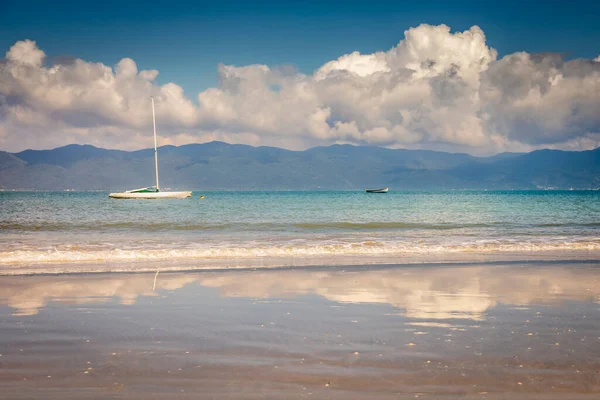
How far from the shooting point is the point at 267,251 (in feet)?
73.9

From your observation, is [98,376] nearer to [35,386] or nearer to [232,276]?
[35,386]

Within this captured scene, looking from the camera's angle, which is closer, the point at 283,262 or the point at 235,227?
the point at 283,262

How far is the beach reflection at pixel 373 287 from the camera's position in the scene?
11.0 meters

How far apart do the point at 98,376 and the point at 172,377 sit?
0.96 m

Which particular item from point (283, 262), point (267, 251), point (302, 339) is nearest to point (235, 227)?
point (267, 251)

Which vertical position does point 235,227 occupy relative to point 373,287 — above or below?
above

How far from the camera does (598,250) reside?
75.5 feet

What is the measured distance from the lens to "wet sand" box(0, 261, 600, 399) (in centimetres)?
625

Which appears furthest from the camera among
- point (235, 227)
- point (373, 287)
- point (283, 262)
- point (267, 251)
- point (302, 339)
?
point (235, 227)

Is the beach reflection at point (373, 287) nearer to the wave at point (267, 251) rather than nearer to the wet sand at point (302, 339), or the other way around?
the wet sand at point (302, 339)

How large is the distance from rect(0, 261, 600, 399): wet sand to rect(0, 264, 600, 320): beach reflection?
0.22ft

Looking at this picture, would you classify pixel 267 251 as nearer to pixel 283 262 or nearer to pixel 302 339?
pixel 283 262

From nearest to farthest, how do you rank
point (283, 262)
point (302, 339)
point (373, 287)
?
point (302, 339), point (373, 287), point (283, 262)

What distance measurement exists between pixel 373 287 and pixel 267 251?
10.2m
